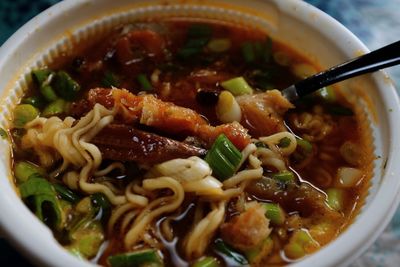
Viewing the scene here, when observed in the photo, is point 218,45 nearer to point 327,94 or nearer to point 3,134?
point 327,94

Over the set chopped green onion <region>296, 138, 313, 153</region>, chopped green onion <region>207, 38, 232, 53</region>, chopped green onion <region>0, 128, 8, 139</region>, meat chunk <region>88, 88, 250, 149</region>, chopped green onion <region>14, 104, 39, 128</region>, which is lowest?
chopped green onion <region>0, 128, 8, 139</region>

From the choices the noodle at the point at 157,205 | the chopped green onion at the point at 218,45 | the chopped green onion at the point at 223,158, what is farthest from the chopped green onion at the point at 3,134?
the chopped green onion at the point at 218,45

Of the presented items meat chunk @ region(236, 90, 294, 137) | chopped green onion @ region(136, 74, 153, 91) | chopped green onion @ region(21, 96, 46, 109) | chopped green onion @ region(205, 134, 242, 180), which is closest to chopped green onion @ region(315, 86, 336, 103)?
meat chunk @ region(236, 90, 294, 137)

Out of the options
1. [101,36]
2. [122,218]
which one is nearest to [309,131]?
[122,218]

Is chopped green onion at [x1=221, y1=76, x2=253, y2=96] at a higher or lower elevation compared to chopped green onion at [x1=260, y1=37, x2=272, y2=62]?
lower

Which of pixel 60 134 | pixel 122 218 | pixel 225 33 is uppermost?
pixel 225 33

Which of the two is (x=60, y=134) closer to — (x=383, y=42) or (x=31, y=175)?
(x=31, y=175)

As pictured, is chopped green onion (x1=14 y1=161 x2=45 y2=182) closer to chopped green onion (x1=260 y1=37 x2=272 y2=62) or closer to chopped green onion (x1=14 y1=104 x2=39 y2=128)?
chopped green onion (x1=14 y1=104 x2=39 y2=128)
